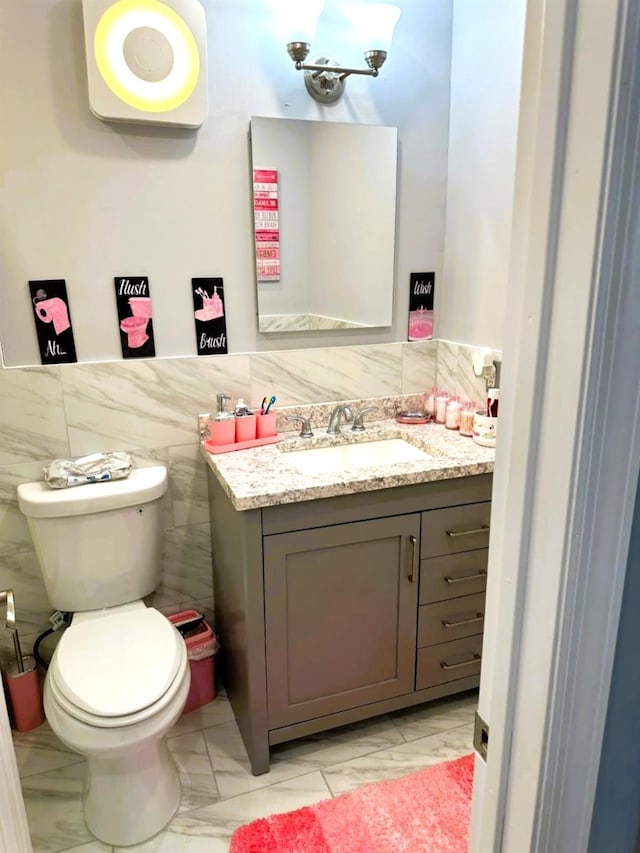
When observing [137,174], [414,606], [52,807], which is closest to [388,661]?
[414,606]

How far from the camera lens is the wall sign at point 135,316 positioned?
1.90 meters

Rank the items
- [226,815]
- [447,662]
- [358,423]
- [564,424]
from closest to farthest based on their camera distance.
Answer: [564,424] < [226,815] < [447,662] < [358,423]

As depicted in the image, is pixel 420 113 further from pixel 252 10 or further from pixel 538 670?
pixel 538 670

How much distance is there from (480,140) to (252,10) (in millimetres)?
853

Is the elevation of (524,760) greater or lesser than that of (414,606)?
Result: greater

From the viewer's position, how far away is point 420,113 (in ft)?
7.07

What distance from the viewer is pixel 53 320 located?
184 cm

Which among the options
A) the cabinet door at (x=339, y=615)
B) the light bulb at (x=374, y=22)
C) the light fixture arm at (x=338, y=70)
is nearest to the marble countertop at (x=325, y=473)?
the cabinet door at (x=339, y=615)

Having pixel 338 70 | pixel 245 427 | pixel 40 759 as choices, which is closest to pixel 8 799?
pixel 40 759

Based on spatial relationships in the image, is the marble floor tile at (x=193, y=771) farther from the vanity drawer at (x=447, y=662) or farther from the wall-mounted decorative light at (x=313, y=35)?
the wall-mounted decorative light at (x=313, y=35)

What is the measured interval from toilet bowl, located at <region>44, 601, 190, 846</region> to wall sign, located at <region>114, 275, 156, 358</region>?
2.77ft

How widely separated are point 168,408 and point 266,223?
71cm

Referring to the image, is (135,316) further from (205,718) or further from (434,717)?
(434,717)

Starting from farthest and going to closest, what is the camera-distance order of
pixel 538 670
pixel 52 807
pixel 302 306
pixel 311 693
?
pixel 302 306 → pixel 311 693 → pixel 52 807 → pixel 538 670
